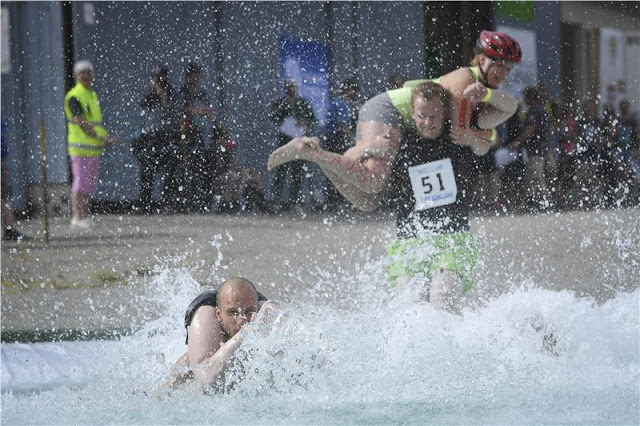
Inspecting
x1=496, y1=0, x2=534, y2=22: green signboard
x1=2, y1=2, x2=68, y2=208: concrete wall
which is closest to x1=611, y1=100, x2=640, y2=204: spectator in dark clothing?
x1=496, y1=0, x2=534, y2=22: green signboard

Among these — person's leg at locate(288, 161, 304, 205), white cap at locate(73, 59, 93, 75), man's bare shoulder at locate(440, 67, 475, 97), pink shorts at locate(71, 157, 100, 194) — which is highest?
man's bare shoulder at locate(440, 67, 475, 97)

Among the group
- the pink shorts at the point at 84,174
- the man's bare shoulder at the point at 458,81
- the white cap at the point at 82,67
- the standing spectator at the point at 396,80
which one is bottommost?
the pink shorts at the point at 84,174

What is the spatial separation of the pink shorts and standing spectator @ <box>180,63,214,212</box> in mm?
681

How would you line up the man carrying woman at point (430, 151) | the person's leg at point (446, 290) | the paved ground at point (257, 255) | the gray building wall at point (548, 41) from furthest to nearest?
the gray building wall at point (548, 41) < the paved ground at point (257, 255) < the man carrying woman at point (430, 151) < the person's leg at point (446, 290)

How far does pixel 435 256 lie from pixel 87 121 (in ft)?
13.2

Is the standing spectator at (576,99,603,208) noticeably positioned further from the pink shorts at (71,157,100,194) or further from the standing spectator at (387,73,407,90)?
the pink shorts at (71,157,100,194)

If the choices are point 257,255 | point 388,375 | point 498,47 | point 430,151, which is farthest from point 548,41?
point 388,375

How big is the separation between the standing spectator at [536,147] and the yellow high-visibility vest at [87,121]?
3188 millimetres

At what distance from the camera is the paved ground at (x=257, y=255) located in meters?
6.41

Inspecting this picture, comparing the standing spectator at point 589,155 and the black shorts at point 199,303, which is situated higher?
the black shorts at point 199,303

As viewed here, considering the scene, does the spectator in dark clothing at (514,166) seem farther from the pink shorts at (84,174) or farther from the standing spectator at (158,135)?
the pink shorts at (84,174)

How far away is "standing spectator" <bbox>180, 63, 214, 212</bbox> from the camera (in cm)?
778

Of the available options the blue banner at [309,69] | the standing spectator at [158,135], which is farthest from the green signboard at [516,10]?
the standing spectator at [158,135]

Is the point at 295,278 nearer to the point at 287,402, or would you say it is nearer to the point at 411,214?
the point at 411,214
